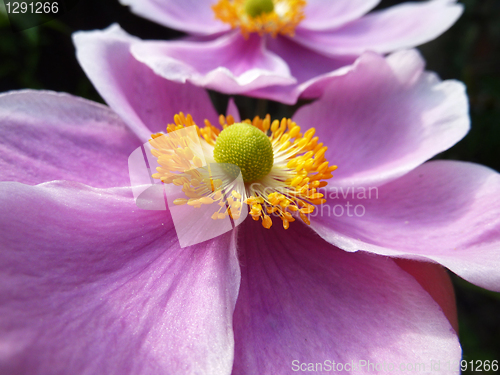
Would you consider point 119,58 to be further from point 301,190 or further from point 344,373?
point 344,373

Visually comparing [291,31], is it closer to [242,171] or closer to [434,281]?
[242,171]

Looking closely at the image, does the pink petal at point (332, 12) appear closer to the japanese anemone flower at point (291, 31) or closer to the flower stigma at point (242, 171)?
the japanese anemone flower at point (291, 31)

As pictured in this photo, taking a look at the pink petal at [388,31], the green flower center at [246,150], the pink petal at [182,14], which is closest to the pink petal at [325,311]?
the green flower center at [246,150]

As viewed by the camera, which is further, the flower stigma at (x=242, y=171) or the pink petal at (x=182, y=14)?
the pink petal at (x=182, y=14)

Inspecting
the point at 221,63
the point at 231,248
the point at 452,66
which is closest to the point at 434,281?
the point at 231,248

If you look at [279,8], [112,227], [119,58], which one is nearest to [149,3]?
[119,58]
